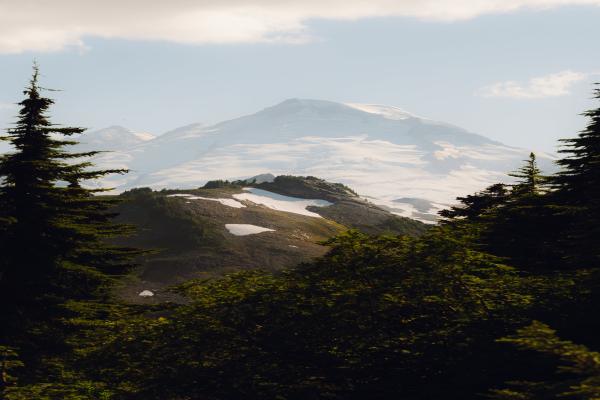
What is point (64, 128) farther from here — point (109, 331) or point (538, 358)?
point (538, 358)

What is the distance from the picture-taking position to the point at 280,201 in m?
88.5

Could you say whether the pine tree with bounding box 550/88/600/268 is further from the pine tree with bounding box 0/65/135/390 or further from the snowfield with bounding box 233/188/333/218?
the snowfield with bounding box 233/188/333/218

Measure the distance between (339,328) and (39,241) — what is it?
13656 mm

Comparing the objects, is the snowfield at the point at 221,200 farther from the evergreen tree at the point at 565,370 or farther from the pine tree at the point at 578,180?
the evergreen tree at the point at 565,370

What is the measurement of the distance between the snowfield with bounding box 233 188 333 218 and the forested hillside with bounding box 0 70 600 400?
2281 inches

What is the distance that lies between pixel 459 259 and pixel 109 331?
13146 millimetres

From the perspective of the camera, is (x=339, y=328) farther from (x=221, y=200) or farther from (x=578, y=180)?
(x=221, y=200)

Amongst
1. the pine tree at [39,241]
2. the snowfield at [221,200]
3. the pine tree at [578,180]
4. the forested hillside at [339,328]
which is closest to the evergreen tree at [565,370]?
the forested hillside at [339,328]

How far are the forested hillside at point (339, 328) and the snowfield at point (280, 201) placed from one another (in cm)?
5794

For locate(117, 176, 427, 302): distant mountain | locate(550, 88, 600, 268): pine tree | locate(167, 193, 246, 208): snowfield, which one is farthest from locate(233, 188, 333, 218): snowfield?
locate(550, 88, 600, 268): pine tree

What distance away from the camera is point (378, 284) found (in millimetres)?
15445

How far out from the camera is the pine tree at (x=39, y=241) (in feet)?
75.8

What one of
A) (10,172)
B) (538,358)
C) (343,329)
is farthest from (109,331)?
(538,358)

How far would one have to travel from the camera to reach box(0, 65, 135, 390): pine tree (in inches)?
909
